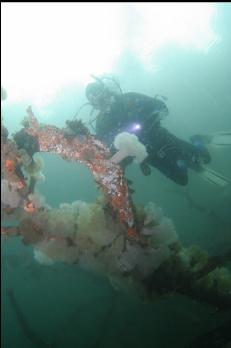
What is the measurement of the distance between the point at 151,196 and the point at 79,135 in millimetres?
28083

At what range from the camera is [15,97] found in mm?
17156

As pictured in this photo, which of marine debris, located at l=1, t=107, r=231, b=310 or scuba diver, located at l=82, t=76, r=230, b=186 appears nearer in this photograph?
marine debris, located at l=1, t=107, r=231, b=310

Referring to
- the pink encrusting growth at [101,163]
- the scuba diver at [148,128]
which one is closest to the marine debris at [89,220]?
the pink encrusting growth at [101,163]

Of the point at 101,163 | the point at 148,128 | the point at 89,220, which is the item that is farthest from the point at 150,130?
the point at 89,220

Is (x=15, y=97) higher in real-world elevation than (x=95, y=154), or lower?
higher

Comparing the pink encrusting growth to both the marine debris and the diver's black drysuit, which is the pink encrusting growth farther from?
the diver's black drysuit

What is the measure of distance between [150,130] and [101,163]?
356 centimetres

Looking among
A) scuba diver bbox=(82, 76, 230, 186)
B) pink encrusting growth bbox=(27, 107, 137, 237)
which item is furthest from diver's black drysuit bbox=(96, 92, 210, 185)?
pink encrusting growth bbox=(27, 107, 137, 237)

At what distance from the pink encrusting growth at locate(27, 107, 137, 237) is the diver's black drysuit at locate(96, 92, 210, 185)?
8.91 feet

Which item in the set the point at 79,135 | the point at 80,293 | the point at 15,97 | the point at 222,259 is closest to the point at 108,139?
the point at 79,135

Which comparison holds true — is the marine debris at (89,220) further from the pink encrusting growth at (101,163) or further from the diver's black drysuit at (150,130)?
the diver's black drysuit at (150,130)

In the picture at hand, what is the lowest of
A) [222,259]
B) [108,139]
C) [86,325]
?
[86,325]

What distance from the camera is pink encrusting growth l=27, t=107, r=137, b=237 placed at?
445 centimetres

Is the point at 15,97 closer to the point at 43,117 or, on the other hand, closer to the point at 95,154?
the point at 43,117
